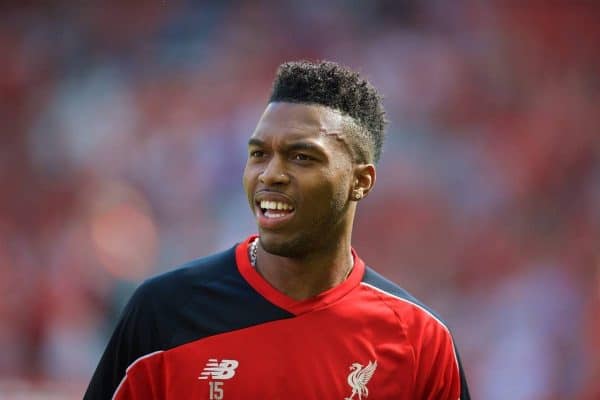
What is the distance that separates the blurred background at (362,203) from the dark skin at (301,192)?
4.28 meters

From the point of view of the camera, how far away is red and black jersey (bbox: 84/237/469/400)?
2980 millimetres

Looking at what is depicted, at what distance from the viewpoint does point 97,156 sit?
7980 millimetres

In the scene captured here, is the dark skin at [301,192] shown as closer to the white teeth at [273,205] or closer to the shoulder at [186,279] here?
the white teeth at [273,205]

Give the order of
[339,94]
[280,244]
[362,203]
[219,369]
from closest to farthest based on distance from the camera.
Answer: [219,369], [280,244], [339,94], [362,203]

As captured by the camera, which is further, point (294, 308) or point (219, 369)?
point (294, 308)

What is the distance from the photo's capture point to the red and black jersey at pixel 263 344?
298cm

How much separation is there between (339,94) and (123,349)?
1.20 m

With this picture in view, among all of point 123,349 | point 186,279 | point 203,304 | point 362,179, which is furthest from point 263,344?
point 362,179

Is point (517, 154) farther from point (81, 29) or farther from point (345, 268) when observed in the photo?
point (345, 268)

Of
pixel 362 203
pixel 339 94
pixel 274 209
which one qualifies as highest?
pixel 339 94

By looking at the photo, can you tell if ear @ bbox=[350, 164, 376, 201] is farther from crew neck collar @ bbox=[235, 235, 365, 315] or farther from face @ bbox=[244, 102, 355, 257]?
crew neck collar @ bbox=[235, 235, 365, 315]

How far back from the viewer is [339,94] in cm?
331

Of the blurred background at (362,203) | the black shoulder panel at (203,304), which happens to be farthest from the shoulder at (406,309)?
the blurred background at (362,203)

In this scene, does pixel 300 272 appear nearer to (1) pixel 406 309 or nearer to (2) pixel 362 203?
(1) pixel 406 309
